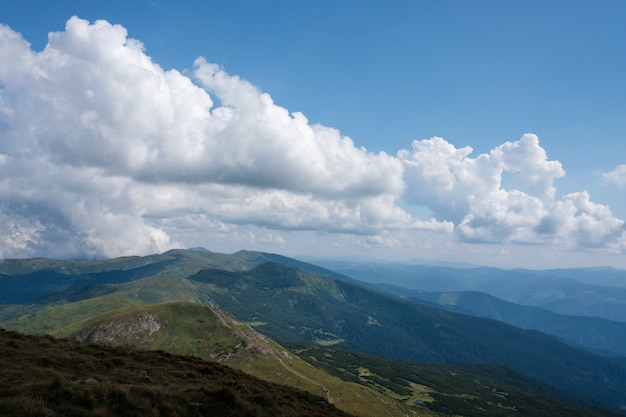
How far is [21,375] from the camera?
1219 inches

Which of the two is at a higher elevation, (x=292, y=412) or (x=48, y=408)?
(x=48, y=408)

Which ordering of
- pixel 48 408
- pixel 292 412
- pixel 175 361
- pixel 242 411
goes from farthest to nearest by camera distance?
pixel 175 361, pixel 292 412, pixel 242 411, pixel 48 408

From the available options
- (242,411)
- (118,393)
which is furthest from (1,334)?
(242,411)

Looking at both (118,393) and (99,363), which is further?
(99,363)

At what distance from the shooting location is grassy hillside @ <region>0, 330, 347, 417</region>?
79.6ft

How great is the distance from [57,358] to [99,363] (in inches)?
174

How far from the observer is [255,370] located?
18225cm

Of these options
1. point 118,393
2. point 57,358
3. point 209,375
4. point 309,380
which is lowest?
point 309,380

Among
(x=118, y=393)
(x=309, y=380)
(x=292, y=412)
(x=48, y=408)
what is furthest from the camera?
(x=309, y=380)

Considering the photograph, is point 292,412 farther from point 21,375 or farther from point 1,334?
point 1,334

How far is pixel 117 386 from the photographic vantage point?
90.8 ft

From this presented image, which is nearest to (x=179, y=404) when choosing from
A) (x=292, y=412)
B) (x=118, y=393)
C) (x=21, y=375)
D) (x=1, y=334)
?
(x=118, y=393)

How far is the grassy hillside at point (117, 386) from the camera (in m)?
24.3

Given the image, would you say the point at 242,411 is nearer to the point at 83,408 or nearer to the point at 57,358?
the point at 83,408
